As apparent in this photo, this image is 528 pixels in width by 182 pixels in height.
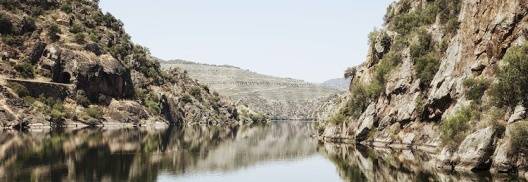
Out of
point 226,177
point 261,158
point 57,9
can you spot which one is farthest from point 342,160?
point 57,9

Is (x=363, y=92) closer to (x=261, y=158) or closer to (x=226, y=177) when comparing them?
(x=261, y=158)

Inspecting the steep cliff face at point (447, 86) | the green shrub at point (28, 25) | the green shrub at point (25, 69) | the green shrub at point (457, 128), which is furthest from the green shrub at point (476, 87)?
the green shrub at point (28, 25)

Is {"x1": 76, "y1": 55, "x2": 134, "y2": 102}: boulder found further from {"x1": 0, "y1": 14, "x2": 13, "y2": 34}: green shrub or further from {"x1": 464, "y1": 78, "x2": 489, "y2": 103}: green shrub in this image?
{"x1": 464, "y1": 78, "x2": 489, "y2": 103}: green shrub

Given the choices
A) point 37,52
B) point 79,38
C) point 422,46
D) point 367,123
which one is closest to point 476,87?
point 422,46

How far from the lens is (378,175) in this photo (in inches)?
2544

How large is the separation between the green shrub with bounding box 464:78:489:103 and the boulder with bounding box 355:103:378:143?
106 ft

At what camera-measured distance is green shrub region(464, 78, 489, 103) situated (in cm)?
7500

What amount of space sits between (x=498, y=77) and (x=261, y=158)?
3675 cm

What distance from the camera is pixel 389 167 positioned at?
71.1m

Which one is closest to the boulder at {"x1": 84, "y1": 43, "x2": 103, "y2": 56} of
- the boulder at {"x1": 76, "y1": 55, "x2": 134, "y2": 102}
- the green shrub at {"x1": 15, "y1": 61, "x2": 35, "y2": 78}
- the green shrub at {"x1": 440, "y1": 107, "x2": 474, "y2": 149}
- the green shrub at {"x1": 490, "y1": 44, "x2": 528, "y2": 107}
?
the boulder at {"x1": 76, "y1": 55, "x2": 134, "y2": 102}

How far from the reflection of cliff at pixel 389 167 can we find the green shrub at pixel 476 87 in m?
8.83

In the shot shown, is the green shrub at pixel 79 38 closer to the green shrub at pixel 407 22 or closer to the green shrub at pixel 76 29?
the green shrub at pixel 76 29

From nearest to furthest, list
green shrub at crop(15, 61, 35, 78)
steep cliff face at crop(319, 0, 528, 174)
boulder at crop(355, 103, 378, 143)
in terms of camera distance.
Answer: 1. steep cliff face at crop(319, 0, 528, 174)
2. boulder at crop(355, 103, 378, 143)
3. green shrub at crop(15, 61, 35, 78)

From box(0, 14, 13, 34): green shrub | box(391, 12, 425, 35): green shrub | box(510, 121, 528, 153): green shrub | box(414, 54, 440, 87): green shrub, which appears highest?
box(0, 14, 13, 34): green shrub
